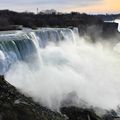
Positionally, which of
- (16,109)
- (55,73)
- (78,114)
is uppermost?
(16,109)

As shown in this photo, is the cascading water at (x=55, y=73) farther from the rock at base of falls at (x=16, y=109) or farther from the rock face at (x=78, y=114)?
the rock at base of falls at (x=16, y=109)

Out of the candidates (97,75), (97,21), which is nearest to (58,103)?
(97,75)

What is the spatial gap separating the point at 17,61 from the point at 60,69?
409 cm

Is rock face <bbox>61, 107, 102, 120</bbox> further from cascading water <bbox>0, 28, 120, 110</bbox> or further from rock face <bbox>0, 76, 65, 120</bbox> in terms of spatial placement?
rock face <bbox>0, 76, 65, 120</bbox>

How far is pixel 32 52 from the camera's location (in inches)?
1078

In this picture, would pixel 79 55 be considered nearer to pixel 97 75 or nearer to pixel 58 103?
pixel 97 75

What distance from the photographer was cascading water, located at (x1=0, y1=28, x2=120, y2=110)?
20.3m

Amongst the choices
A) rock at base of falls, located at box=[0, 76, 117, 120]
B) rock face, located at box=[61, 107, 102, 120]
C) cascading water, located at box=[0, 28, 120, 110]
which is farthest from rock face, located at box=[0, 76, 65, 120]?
cascading water, located at box=[0, 28, 120, 110]

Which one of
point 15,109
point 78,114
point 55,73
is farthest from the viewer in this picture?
point 55,73

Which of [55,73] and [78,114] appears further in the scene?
[55,73]

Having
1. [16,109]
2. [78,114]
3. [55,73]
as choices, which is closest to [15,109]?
[16,109]

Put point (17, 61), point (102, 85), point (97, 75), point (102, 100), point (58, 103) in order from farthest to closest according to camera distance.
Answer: point (97, 75) < point (102, 85) < point (17, 61) < point (102, 100) < point (58, 103)

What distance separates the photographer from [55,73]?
25.6 m

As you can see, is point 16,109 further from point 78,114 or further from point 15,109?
point 78,114
